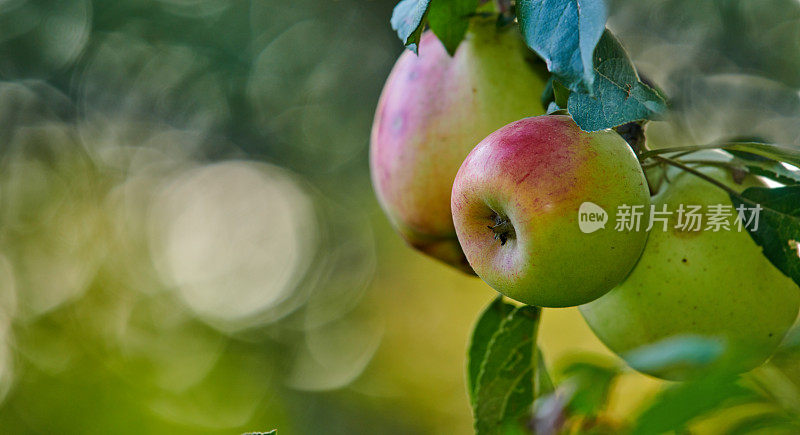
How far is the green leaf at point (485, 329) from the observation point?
0.67 metres

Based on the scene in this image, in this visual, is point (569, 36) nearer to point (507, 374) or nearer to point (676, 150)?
point (676, 150)

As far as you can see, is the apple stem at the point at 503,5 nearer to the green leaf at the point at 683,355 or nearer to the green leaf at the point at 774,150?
the green leaf at the point at 774,150

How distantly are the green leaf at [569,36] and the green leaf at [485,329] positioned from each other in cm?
31

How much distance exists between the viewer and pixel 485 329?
0.68 metres

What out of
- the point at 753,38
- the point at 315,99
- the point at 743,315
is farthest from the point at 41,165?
the point at 743,315

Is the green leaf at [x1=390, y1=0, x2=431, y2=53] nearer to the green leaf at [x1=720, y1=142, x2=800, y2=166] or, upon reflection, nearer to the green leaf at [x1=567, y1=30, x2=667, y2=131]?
the green leaf at [x1=567, y1=30, x2=667, y2=131]

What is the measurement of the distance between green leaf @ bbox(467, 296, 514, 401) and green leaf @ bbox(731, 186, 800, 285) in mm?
231

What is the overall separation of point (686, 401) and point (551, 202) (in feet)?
0.61

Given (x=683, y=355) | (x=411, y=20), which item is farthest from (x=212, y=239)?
(x=683, y=355)

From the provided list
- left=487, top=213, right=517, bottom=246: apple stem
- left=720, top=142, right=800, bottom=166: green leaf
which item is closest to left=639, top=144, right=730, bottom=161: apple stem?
left=720, top=142, right=800, bottom=166: green leaf

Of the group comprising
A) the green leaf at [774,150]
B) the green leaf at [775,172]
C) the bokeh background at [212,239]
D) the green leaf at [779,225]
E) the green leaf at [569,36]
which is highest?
the green leaf at [569,36]

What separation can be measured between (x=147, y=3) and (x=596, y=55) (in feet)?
12.4

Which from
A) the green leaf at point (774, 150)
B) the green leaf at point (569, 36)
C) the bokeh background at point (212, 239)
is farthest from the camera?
the bokeh background at point (212, 239)

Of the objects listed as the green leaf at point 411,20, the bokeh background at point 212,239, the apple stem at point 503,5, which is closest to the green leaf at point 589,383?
the green leaf at point 411,20
